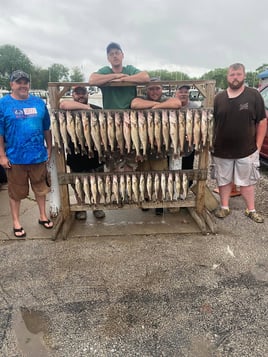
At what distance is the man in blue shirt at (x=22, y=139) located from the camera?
11.4 feet

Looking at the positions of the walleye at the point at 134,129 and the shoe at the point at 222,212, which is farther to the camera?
the shoe at the point at 222,212

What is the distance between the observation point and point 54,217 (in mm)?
4555

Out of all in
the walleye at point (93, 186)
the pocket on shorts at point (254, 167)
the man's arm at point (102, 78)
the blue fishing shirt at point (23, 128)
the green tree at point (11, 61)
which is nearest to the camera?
the blue fishing shirt at point (23, 128)

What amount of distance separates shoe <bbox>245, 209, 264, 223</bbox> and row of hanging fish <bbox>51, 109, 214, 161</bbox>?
152 cm

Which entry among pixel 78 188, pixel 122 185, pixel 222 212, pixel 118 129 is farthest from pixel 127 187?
pixel 222 212

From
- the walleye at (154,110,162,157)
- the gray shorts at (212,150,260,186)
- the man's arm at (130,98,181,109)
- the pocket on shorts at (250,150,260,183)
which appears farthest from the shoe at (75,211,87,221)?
the pocket on shorts at (250,150,260,183)

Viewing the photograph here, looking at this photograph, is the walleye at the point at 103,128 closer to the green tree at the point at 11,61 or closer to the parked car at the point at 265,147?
the parked car at the point at 265,147

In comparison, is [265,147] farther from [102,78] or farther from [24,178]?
[24,178]

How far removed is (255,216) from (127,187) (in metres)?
1.94

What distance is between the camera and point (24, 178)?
382cm

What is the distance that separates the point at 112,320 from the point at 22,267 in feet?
4.34

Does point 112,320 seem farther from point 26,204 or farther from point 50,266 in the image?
point 26,204

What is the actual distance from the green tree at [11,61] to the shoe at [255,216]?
86982 mm

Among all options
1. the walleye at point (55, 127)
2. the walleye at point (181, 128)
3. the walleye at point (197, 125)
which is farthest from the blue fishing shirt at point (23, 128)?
the walleye at point (197, 125)
